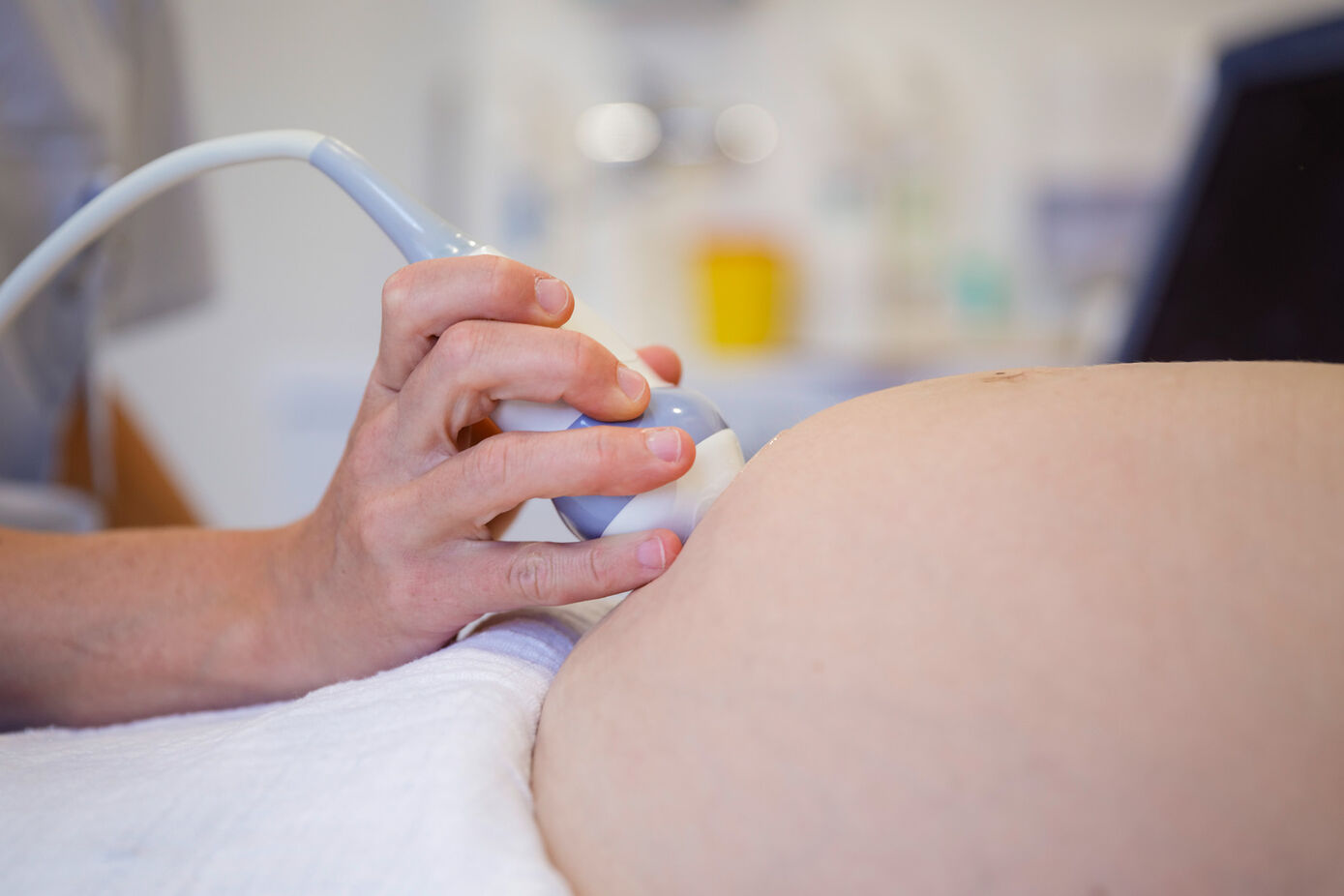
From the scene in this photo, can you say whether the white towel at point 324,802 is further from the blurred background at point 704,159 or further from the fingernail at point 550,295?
the blurred background at point 704,159

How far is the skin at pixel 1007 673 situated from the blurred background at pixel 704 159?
165 centimetres

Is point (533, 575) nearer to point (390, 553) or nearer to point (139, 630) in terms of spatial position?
point (390, 553)

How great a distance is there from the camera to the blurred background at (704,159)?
209 cm

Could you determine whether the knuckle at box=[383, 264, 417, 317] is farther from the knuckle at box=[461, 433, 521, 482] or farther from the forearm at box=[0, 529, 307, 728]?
the forearm at box=[0, 529, 307, 728]

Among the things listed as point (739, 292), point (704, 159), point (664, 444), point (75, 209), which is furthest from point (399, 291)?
point (704, 159)

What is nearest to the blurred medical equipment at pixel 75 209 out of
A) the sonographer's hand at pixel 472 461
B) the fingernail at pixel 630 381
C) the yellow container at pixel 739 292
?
the sonographer's hand at pixel 472 461

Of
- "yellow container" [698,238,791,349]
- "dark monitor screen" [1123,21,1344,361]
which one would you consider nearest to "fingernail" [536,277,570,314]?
"dark monitor screen" [1123,21,1344,361]

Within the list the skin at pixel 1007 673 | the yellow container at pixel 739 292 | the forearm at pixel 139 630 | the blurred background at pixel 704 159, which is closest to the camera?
the skin at pixel 1007 673

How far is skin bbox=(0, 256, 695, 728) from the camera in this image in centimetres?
43

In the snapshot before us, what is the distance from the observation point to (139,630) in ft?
1.91

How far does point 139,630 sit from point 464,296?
32 cm

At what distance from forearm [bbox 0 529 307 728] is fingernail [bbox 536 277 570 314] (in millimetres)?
243

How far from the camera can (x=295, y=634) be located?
55 centimetres

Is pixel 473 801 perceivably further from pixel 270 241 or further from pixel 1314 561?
pixel 270 241
